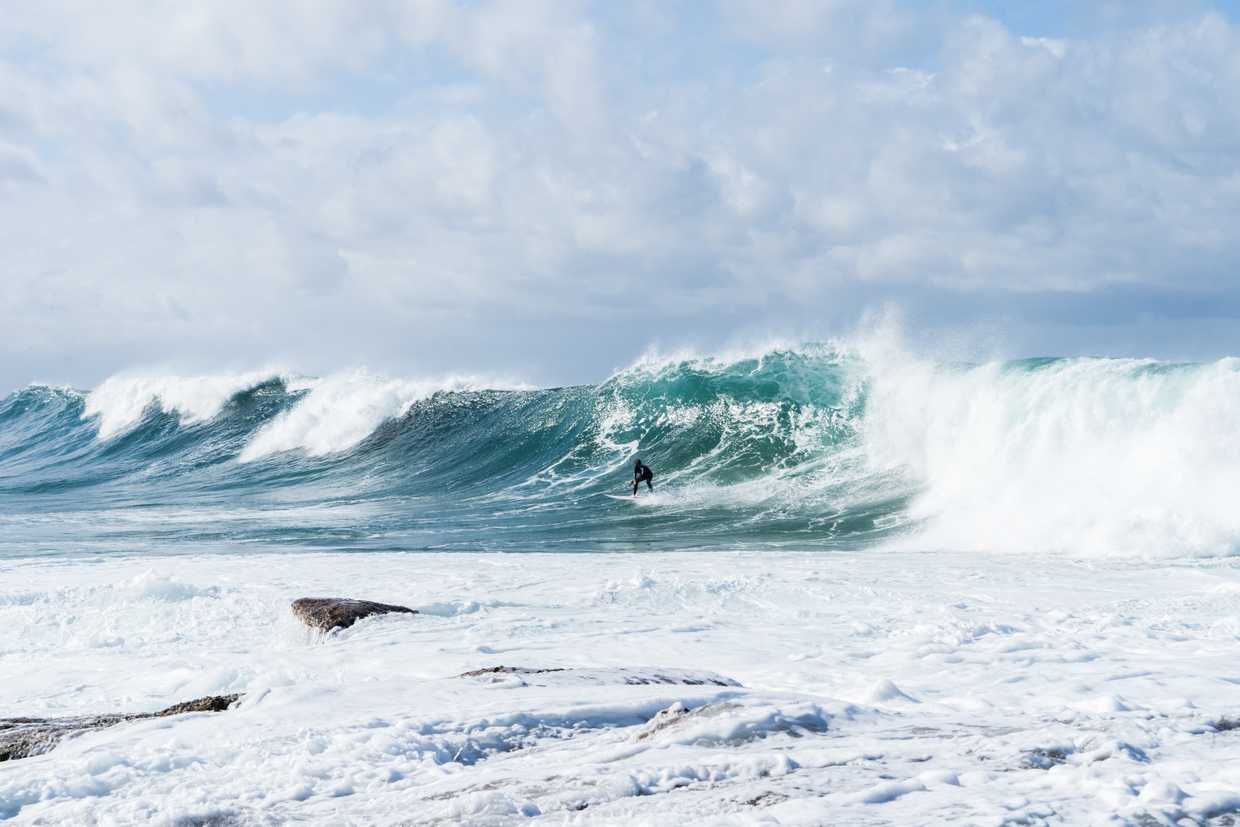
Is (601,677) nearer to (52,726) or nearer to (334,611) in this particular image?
(52,726)

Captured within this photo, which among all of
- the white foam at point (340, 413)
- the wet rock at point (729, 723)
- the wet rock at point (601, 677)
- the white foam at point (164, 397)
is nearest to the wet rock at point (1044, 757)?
the wet rock at point (729, 723)

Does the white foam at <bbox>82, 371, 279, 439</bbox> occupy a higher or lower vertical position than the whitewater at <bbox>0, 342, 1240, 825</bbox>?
A: higher

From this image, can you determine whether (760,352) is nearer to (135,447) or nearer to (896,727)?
(135,447)

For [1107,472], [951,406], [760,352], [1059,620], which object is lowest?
[1059,620]

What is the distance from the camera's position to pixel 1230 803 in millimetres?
3057

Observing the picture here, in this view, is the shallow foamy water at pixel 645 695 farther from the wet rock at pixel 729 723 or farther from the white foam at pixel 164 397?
the white foam at pixel 164 397

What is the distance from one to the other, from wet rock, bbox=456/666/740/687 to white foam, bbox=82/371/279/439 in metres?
29.4

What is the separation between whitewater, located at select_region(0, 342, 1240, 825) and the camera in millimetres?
3359

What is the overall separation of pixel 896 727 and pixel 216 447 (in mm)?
27316

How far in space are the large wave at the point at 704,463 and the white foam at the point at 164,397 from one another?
0.64 m

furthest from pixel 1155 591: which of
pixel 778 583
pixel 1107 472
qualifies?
pixel 1107 472

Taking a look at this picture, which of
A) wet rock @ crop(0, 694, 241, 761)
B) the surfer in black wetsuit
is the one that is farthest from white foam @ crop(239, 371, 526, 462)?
wet rock @ crop(0, 694, 241, 761)

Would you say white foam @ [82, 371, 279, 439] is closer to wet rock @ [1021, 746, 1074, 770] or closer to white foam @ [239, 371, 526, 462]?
white foam @ [239, 371, 526, 462]

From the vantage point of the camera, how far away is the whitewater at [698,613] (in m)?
3.36
